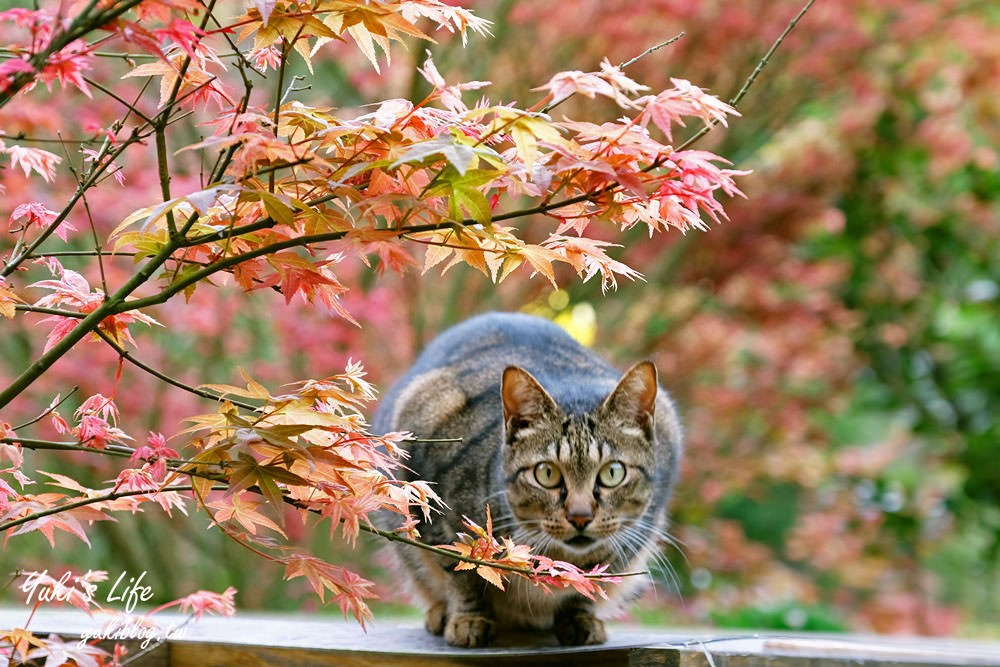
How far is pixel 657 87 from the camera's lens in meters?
6.00

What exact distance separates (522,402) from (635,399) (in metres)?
0.28

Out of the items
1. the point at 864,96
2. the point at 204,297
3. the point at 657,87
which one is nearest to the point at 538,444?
the point at 204,297

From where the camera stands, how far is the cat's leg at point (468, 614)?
264 cm

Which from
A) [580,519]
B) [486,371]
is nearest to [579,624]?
[580,519]

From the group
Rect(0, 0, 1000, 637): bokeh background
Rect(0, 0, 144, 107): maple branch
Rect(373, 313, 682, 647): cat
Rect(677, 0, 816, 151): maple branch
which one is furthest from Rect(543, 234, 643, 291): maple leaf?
Rect(0, 0, 1000, 637): bokeh background

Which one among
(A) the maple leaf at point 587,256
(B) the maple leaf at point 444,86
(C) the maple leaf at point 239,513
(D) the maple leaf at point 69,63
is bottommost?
(C) the maple leaf at point 239,513

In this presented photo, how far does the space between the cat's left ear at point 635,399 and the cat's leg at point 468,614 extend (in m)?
0.56

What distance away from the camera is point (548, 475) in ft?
8.18

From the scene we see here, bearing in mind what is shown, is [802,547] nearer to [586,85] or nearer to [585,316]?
[585,316]

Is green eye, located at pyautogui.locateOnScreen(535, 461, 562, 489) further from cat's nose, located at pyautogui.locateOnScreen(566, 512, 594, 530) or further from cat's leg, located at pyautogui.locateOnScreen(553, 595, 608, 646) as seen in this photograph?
cat's leg, located at pyautogui.locateOnScreen(553, 595, 608, 646)

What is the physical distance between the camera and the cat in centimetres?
249

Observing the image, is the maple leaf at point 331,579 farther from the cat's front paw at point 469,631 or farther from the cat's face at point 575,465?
the cat's front paw at point 469,631

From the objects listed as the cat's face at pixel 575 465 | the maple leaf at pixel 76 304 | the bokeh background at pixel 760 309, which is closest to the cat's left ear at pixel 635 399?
the cat's face at pixel 575 465

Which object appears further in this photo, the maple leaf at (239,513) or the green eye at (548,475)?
the green eye at (548,475)
